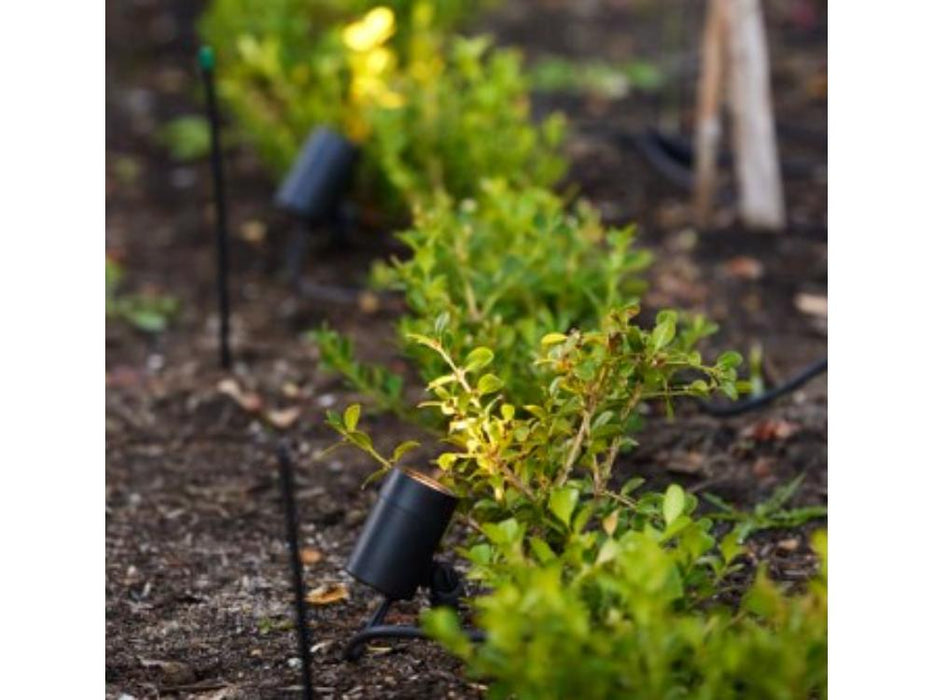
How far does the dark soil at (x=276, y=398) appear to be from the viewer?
2822 millimetres

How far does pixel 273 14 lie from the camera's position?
5375 mm

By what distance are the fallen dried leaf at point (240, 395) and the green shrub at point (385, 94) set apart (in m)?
0.67

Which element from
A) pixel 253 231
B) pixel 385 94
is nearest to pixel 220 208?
pixel 385 94

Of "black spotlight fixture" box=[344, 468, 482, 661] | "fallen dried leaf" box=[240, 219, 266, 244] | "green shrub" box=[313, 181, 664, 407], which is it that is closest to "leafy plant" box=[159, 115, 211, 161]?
"fallen dried leaf" box=[240, 219, 266, 244]

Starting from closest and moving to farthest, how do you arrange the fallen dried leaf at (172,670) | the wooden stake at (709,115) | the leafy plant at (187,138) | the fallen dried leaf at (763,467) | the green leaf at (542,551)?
the green leaf at (542,551) < the fallen dried leaf at (172,670) < the fallen dried leaf at (763,467) < the wooden stake at (709,115) < the leafy plant at (187,138)

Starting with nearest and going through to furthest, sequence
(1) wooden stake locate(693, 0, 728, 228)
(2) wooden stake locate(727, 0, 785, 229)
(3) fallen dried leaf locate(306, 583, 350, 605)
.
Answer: (3) fallen dried leaf locate(306, 583, 350, 605) < (2) wooden stake locate(727, 0, 785, 229) < (1) wooden stake locate(693, 0, 728, 228)

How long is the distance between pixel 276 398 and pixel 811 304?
1542mm

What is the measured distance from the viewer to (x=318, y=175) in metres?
4.61

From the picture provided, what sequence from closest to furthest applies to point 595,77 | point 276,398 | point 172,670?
point 172,670 < point 276,398 < point 595,77

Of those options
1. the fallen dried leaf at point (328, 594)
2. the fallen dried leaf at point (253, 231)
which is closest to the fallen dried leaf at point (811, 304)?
the fallen dried leaf at point (253, 231)

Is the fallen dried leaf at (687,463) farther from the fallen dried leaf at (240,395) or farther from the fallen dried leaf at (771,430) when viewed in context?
the fallen dried leaf at (240,395)

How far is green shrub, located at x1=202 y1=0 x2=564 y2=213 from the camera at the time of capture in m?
4.48

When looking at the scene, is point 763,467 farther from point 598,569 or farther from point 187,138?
point 187,138

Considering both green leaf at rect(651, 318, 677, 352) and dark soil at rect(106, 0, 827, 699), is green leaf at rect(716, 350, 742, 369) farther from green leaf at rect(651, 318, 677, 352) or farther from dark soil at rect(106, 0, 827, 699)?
dark soil at rect(106, 0, 827, 699)
